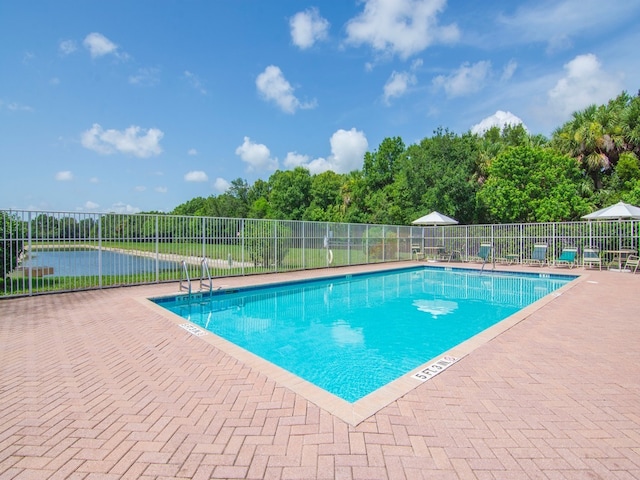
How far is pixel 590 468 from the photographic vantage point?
7.14ft

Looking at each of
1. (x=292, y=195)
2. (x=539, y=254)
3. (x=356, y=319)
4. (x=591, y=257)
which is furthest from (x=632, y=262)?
(x=292, y=195)

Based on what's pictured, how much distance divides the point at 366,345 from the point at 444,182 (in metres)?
19.1

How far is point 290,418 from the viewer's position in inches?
110

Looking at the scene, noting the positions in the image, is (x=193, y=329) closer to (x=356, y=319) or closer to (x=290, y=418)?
(x=290, y=418)

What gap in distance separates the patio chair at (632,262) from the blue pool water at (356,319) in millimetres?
3204

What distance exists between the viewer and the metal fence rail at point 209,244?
880 cm

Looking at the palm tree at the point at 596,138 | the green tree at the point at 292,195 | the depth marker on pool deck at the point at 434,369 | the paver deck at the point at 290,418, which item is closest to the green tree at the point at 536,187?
the palm tree at the point at 596,138

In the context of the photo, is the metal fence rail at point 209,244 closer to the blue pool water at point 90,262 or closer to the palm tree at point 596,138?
the blue pool water at point 90,262

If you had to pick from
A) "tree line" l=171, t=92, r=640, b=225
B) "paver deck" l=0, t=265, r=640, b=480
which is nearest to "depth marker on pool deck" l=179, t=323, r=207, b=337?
"paver deck" l=0, t=265, r=640, b=480

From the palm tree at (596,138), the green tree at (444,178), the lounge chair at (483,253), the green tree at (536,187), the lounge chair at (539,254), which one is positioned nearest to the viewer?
the lounge chair at (539,254)

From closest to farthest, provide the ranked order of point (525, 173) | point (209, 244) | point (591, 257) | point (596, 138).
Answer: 1. point (209, 244)
2. point (591, 257)
3. point (525, 173)
4. point (596, 138)

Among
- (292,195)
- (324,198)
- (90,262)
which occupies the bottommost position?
(90,262)

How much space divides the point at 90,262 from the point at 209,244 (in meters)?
3.60

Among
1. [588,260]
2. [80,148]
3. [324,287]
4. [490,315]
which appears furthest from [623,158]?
[80,148]
